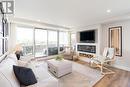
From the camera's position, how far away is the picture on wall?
14.5ft

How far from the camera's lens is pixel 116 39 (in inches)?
180

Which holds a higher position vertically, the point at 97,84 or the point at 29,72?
the point at 29,72

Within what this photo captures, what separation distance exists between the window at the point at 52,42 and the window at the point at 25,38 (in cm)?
138

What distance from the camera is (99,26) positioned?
5.25 meters

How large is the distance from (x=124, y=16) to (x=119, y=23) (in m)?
0.67

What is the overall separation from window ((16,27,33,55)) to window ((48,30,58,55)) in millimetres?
1380

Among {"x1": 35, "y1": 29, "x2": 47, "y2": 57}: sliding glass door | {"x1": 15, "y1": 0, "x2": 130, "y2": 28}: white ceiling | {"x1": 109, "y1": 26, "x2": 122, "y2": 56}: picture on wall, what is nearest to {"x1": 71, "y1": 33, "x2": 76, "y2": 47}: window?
{"x1": 35, "y1": 29, "x2": 47, "y2": 57}: sliding glass door

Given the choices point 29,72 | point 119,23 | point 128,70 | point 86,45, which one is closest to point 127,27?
point 119,23

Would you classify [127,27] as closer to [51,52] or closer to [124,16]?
[124,16]

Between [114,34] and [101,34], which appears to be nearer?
[114,34]

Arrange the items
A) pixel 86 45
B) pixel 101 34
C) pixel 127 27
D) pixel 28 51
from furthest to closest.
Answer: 1. pixel 86 45
2. pixel 28 51
3. pixel 101 34
4. pixel 127 27

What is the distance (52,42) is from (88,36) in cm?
272

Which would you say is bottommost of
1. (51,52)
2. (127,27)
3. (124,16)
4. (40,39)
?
(51,52)

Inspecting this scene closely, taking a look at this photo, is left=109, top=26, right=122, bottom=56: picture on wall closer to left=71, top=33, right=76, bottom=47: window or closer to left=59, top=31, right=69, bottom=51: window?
left=71, top=33, right=76, bottom=47: window
